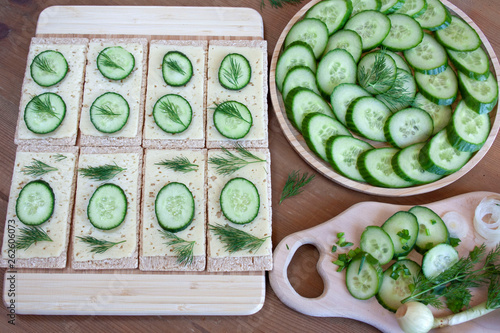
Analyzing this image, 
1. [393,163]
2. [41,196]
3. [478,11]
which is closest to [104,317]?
[41,196]

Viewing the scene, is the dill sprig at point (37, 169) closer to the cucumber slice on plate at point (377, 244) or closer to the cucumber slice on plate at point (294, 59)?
the cucumber slice on plate at point (294, 59)

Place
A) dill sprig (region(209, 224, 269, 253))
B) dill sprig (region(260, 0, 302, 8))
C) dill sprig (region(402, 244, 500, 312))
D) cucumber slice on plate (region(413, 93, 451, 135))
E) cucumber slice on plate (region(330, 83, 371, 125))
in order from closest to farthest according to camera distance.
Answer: dill sprig (region(402, 244, 500, 312)), dill sprig (region(209, 224, 269, 253)), cucumber slice on plate (region(330, 83, 371, 125)), cucumber slice on plate (region(413, 93, 451, 135)), dill sprig (region(260, 0, 302, 8))

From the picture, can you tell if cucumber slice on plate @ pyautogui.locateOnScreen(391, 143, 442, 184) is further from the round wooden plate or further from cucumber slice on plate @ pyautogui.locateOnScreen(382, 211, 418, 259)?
cucumber slice on plate @ pyautogui.locateOnScreen(382, 211, 418, 259)

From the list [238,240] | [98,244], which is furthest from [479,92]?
[98,244]

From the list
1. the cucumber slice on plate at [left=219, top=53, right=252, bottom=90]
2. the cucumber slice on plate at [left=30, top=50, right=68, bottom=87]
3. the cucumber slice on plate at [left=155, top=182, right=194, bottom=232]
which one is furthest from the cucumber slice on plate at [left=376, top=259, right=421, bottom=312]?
the cucumber slice on plate at [left=30, top=50, right=68, bottom=87]

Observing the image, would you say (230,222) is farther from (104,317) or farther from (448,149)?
(448,149)
